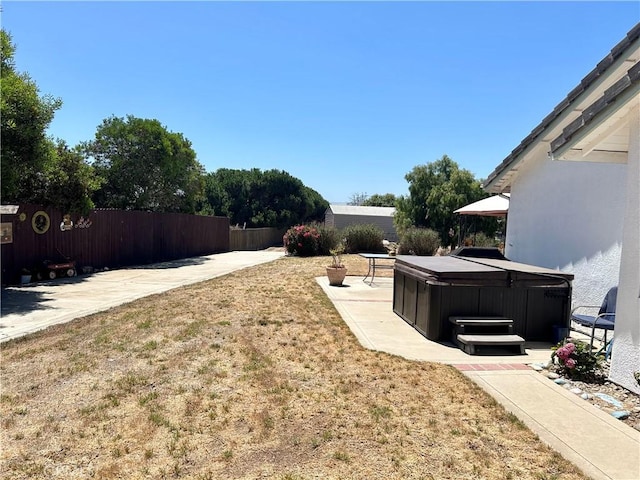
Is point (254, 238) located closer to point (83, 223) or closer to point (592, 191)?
point (83, 223)

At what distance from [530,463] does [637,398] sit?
200 centimetres

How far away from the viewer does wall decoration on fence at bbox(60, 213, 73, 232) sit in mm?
12411

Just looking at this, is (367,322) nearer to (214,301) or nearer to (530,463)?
(214,301)

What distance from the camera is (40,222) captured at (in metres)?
11.5

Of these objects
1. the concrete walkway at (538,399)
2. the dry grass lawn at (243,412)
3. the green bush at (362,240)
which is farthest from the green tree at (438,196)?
the dry grass lawn at (243,412)

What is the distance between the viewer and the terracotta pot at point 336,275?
36.0 feet

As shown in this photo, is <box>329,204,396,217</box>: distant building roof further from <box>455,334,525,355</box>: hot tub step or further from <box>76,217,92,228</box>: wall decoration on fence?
Answer: <box>455,334,525,355</box>: hot tub step

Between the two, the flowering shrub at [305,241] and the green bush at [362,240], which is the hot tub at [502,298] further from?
the green bush at [362,240]

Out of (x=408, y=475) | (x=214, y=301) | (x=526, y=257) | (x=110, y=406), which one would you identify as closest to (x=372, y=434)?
(x=408, y=475)

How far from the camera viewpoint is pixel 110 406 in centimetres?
375

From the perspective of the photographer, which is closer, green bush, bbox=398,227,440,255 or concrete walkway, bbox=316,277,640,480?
concrete walkway, bbox=316,277,640,480

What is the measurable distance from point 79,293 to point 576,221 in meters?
10.3

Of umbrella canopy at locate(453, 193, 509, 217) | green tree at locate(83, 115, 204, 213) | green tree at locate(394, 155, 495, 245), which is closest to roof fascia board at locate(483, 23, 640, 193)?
umbrella canopy at locate(453, 193, 509, 217)

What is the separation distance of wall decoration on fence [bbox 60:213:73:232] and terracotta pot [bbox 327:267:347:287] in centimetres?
797
